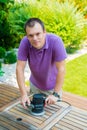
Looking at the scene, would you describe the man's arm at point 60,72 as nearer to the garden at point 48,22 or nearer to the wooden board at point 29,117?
the wooden board at point 29,117

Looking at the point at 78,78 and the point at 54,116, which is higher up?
the point at 54,116

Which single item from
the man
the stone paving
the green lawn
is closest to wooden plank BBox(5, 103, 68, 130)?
the man

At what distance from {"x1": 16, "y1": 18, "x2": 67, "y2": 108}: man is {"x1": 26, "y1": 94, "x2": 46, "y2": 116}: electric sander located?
0.24ft

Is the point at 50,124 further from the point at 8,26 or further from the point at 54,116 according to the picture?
the point at 8,26

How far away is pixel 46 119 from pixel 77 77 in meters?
3.94

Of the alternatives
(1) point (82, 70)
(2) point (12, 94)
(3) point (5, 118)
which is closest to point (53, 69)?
(3) point (5, 118)

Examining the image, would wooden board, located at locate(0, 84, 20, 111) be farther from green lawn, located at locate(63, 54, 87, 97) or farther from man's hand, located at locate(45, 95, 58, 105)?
man's hand, located at locate(45, 95, 58, 105)

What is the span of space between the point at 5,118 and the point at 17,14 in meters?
6.61

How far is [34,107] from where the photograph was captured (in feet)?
7.93

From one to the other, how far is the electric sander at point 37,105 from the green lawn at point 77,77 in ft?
9.27

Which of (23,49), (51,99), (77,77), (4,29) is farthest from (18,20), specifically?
(51,99)

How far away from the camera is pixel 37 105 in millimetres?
2391

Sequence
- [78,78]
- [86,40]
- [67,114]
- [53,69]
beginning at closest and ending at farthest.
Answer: [67,114], [53,69], [78,78], [86,40]

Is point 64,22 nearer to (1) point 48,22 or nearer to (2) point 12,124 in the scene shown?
(1) point 48,22
